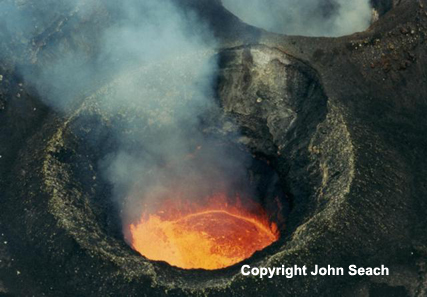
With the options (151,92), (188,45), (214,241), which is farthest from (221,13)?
(214,241)

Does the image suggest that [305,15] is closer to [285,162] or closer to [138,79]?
[285,162]

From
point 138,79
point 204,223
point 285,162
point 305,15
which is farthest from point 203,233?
point 305,15

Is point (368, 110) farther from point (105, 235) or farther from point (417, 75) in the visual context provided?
point (105, 235)

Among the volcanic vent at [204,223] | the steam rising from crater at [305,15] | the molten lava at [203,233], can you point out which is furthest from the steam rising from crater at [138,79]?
the steam rising from crater at [305,15]

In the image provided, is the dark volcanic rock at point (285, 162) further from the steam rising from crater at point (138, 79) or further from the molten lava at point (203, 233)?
the molten lava at point (203, 233)

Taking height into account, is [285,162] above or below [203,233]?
above

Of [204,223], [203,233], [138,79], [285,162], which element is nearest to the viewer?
[138,79]
